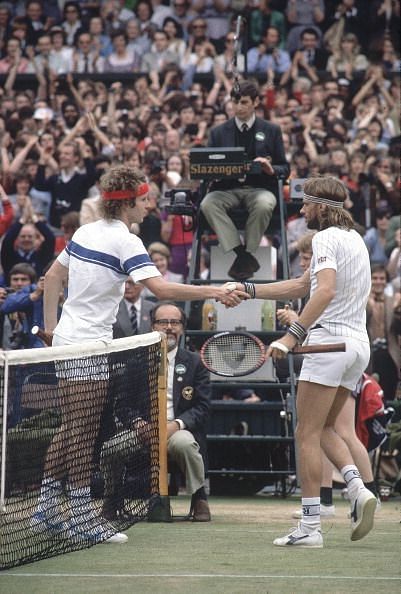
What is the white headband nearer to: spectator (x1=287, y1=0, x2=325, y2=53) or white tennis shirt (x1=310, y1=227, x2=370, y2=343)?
white tennis shirt (x1=310, y1=227, x2=370, y2=343)

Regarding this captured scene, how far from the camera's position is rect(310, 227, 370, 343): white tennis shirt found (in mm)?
7523

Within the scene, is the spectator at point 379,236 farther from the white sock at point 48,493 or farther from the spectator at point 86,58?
the white sock at point 48,493

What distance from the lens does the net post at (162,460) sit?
29.7 ft

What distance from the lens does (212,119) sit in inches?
711

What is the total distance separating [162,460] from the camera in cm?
912

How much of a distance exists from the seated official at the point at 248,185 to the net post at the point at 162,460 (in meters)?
2.61

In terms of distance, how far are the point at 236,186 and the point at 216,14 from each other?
11536 millimetres

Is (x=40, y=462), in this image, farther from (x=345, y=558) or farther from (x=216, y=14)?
(x=216, y=14)

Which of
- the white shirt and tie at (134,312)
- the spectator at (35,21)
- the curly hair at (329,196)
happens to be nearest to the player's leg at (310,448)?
the curly hair at (329,196)

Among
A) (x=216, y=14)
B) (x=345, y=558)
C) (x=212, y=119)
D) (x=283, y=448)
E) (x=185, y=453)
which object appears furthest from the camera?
(x=216, y=14)

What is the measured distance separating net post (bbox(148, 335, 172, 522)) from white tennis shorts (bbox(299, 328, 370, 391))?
177cm

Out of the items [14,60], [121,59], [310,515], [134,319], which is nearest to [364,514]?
[310,515]

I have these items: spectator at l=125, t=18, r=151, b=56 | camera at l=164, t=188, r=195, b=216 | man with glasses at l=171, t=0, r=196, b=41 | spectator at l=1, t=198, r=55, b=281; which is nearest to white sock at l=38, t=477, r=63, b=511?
camera at l=164, t=188, r=195, b=216

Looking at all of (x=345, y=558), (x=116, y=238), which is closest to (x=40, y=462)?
(x=116, y=238)
